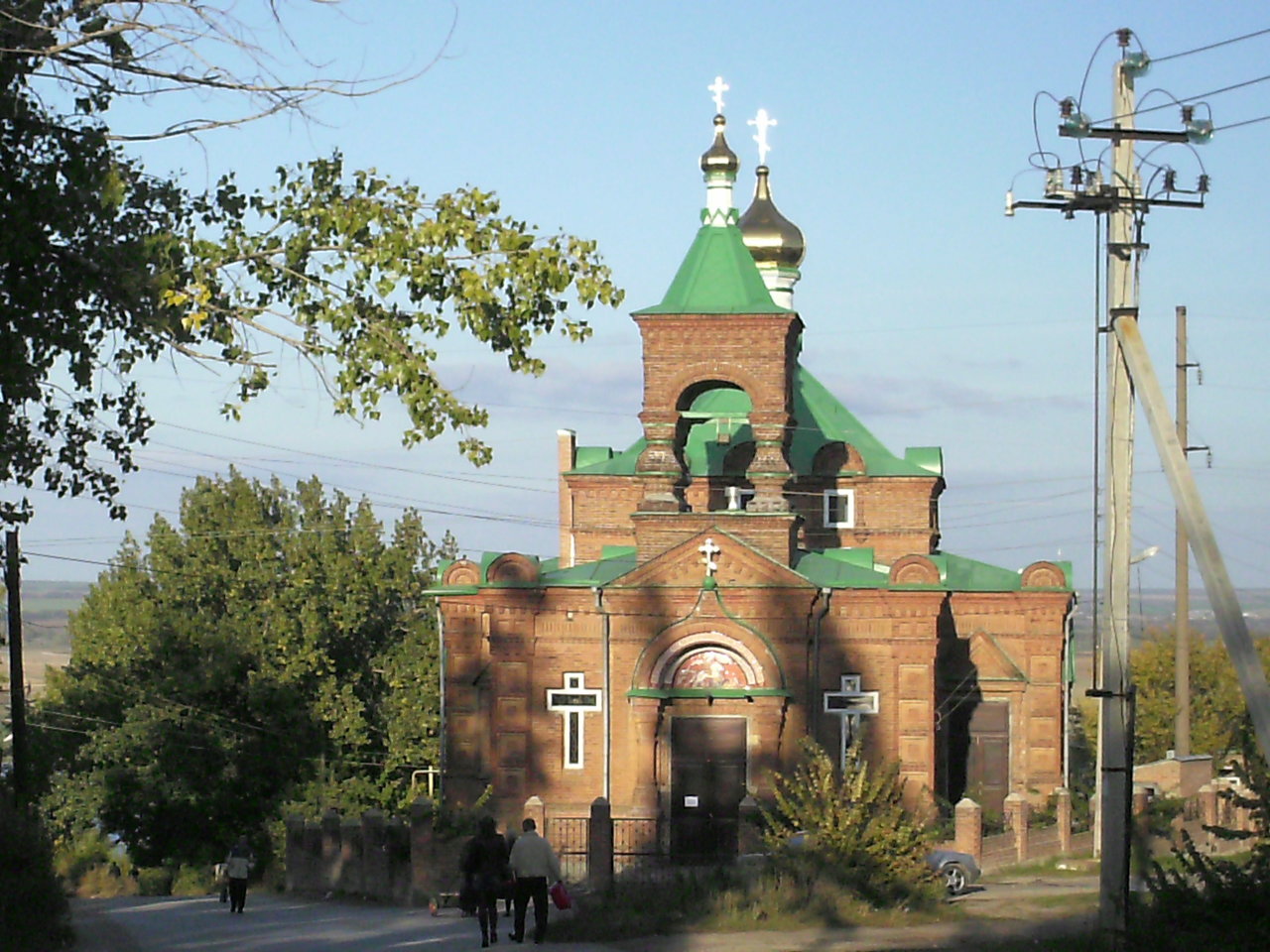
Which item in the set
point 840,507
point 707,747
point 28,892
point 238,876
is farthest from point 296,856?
point 28,892

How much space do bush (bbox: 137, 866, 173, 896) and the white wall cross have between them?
18.2 meters

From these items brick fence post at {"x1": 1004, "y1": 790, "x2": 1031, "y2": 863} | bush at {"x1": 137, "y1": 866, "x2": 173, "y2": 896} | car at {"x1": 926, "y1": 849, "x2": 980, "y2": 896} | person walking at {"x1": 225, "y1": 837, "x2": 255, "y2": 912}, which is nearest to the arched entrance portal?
brick fence post at {"x1": 1004, "y1": 790, "x2": 1031, "y2": 863}

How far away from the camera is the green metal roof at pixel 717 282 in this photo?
3853 centimetres

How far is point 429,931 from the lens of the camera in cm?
2453

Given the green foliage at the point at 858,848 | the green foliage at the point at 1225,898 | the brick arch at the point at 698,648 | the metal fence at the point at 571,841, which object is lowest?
the metal fence at the point at 571,841

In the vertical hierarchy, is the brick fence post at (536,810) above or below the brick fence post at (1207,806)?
above

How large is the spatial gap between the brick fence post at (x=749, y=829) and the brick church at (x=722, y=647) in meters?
5.07

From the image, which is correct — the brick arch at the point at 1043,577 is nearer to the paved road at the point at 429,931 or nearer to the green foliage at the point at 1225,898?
the paved road at the point at 429,931

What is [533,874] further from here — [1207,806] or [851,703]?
[1207,806]

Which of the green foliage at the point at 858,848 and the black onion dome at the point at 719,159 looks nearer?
the green foliage at the point at 858,848

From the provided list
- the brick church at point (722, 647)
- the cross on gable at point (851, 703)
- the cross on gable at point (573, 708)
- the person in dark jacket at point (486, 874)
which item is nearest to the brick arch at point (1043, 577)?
the brick church at point (722, 647)

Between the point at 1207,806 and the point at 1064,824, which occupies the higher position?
the point at 1207,806

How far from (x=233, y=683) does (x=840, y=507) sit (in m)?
17.4

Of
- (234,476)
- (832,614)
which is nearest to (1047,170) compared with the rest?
(832,614)
